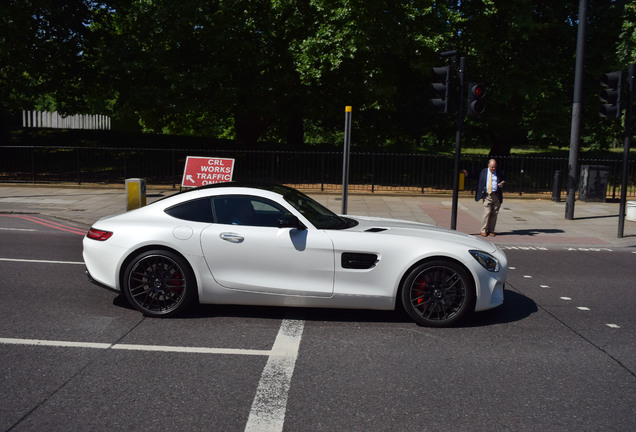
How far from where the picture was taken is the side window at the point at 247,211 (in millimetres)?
5980

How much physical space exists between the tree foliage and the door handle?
15323 millimetres

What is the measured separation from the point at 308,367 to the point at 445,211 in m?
13.2

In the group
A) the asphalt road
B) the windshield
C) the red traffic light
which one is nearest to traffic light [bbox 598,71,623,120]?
the red traffic light

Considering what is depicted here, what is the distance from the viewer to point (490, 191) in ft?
41.3

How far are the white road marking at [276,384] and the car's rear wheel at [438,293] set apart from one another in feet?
3.76

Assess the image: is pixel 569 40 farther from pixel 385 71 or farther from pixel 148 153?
pixel 148 153

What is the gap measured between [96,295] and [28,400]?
2967mm

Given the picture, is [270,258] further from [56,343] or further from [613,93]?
[613,93]

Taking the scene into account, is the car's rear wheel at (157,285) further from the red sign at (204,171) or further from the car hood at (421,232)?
the red sign at (204,171)

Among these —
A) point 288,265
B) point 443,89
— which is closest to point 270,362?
point 288,265

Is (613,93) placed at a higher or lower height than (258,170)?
higher

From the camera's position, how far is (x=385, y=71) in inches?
935

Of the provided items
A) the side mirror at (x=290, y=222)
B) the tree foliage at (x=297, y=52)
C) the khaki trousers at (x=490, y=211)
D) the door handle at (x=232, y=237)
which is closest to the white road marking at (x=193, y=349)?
the door handle at (x=232, y=237)

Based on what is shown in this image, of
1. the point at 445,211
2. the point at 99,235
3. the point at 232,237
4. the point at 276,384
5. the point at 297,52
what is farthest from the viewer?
the point at 297,52
